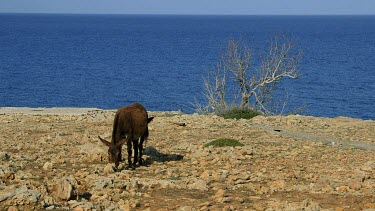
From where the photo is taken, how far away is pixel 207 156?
18859mm

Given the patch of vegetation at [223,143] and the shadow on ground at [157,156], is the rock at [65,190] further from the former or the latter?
the patch of vegetation at [223,143]

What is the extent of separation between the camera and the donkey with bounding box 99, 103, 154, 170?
16.7 metres

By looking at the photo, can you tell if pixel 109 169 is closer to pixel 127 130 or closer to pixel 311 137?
pixel 127 130

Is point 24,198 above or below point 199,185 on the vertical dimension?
above

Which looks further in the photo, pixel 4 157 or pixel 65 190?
pixel 4 157

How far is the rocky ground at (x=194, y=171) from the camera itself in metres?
12.7

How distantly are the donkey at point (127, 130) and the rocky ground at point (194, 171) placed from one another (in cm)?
48

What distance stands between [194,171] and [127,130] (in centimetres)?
218

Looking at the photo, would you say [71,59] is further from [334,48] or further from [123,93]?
[334,48]

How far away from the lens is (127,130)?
1731 centimetres

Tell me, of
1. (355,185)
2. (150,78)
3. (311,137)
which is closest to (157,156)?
(355,185)

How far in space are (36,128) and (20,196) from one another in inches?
578

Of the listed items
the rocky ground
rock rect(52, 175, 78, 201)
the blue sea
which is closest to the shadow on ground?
the rocky ground

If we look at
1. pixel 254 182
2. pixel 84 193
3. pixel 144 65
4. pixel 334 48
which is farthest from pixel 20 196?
pixel 334 48
